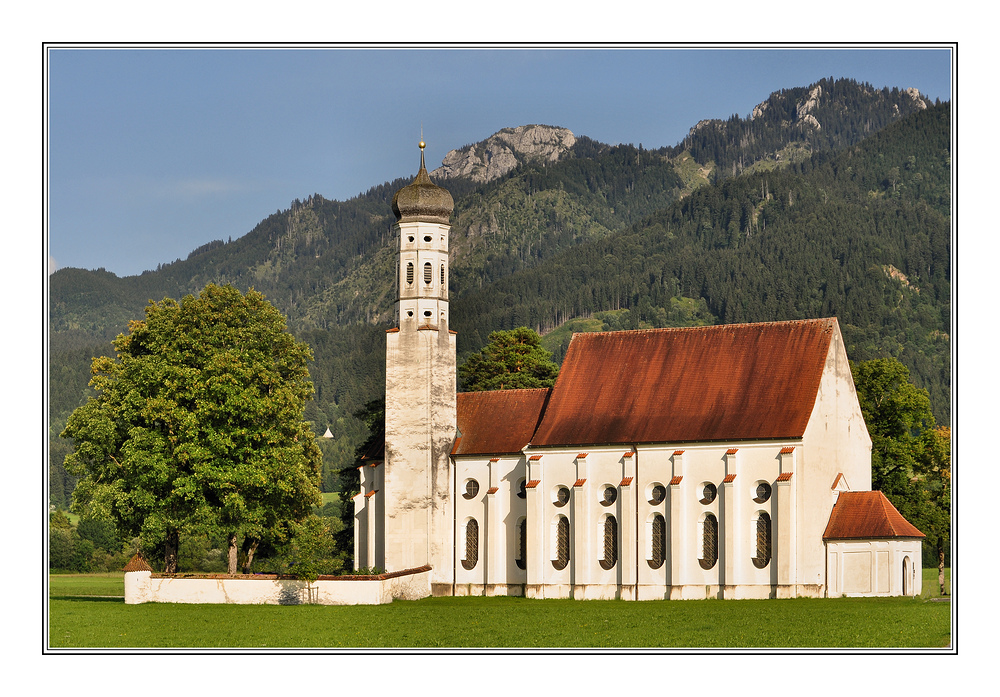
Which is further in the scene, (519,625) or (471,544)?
(471,544)

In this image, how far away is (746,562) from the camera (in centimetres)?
5125

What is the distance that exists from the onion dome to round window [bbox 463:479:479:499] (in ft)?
37.2

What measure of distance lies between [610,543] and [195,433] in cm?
1686

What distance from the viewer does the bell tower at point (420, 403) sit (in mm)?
57438

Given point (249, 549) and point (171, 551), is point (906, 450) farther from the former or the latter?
point (171, 551)

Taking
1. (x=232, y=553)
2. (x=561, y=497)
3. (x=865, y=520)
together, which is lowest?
(x=232, y=553)

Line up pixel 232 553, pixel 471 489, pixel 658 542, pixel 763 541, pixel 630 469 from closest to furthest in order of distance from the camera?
pixel 763 541 → pixel 658 542 → pixel 630 469 → pixel 232 553 → pixel 471 489

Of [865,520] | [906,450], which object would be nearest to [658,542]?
[865,520]

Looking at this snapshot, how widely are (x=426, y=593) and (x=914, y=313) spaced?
399 feet

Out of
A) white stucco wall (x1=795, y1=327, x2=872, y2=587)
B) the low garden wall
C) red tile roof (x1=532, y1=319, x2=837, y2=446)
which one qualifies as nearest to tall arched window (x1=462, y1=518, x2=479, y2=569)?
red tile roof (x1=532, y1=319, x2=837, y2=446)

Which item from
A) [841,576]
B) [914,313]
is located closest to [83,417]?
[841,576]

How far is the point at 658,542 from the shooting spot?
176 ft

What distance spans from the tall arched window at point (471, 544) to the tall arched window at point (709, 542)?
1024 cm

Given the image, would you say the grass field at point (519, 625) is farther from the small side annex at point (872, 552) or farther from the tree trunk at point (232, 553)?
the tree trunk at point (232, 553)
